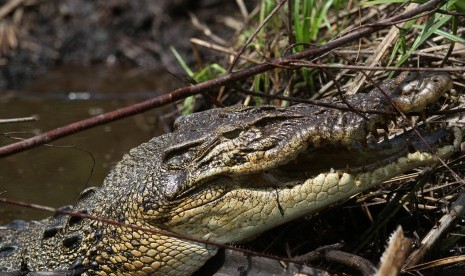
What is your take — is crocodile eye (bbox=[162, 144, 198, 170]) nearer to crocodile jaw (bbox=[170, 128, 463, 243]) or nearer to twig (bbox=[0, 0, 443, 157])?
crocodile jaw (bbox=[170, 128, 463, 243])

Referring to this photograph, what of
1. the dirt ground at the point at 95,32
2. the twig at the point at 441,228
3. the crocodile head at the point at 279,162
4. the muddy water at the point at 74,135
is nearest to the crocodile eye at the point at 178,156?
the crocodile head at the point at 279,162

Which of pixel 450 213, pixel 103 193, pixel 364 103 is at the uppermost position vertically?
pixel 103 193

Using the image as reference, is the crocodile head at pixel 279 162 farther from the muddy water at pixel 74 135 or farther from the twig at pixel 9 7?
the twig at pixel 9 7

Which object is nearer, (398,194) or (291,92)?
(398,194)

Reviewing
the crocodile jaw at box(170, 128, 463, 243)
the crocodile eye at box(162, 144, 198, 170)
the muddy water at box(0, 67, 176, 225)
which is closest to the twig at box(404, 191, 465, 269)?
the crocodile jaw at box(170, 128, 463, 243)

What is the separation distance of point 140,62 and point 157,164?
20.0 ft

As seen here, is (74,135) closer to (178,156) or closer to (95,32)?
(95,32)

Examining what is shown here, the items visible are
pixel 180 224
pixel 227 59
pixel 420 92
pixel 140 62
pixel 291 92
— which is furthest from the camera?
pixel 140 62

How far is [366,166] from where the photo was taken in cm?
316

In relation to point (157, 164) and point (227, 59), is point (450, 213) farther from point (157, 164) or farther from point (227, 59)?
point (227, 59)

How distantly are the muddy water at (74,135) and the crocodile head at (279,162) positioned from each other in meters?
0.77

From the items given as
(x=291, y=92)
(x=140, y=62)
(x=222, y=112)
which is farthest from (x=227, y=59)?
(x=140, y=62)

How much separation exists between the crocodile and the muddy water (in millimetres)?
650

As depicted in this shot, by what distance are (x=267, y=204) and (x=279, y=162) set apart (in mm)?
187
